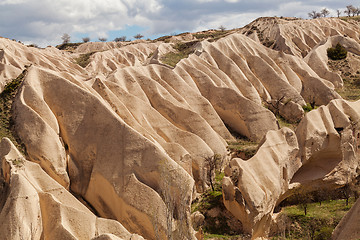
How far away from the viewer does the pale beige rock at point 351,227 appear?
57.5ft

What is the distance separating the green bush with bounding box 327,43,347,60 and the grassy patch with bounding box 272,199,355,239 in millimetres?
27824

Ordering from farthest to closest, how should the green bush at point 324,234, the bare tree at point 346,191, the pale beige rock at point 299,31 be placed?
1. the pale beige rock at point 299,31
2. the bare tree at point 346,191
3. the green bush at point 324,234

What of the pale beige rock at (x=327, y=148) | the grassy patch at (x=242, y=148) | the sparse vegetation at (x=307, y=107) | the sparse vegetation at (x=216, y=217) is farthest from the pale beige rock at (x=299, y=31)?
the sparse vegetation at (x=216, y=217)

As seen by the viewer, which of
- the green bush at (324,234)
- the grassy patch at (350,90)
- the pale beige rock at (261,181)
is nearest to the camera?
the green bush at (324,234)

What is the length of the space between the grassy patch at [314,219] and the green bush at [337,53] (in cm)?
2782

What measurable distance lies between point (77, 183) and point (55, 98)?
5.22 m

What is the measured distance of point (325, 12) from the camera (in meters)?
102

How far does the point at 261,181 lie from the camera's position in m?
25.3

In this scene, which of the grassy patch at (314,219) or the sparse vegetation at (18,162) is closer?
the sparse vegetation at (18,162)

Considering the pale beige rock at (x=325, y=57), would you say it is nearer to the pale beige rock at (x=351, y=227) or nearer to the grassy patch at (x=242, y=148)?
the grassy patch at (x=242, y=148)

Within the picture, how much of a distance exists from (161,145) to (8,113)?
887cm

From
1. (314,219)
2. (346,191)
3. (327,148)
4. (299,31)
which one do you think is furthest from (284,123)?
(299,31)

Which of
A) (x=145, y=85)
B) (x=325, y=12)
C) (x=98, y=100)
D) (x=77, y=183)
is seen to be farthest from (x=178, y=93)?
(x=325, y=12)

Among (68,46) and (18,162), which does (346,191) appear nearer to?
(18,162)
